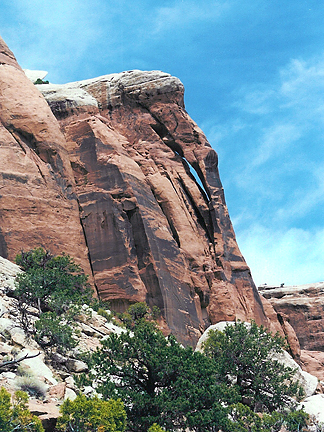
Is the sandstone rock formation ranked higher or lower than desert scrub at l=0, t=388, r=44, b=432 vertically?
higher

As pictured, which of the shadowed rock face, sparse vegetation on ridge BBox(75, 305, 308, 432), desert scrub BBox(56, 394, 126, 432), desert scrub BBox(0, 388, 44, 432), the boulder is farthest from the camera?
the shadowed rock face

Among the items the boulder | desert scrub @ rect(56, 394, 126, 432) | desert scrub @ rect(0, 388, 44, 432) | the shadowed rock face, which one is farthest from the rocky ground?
the shadowed rock face

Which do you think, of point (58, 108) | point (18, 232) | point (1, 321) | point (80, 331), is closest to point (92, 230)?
point (18, 232)

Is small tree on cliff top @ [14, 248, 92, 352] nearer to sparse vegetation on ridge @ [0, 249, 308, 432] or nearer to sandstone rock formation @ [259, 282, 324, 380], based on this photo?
sparse vegetation on ridge @ [0, 249, 308, 432]

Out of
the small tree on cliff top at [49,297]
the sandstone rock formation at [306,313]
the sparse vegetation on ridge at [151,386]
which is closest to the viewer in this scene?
the sparse vegetation on ridge at [151,386]

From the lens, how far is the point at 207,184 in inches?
2112

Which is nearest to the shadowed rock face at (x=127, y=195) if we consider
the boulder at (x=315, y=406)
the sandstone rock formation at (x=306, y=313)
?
the boulder at (x=315, y=406)

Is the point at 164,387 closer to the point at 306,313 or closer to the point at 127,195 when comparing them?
the point at 127,195

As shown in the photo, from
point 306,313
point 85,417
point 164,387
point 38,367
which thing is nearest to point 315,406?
point 164,387

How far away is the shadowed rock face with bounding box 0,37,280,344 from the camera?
137ft

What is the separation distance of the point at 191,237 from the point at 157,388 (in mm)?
26336

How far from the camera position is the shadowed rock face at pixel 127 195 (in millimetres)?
41844

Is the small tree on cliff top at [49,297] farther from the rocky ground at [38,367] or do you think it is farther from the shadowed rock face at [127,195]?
the shadowed rock face at [127,195]

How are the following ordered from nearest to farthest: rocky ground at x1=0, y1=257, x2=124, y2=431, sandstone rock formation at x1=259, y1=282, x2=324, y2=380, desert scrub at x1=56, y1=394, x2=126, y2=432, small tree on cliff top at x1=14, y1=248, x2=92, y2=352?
desert scrub at x1=56, y1=394, x2=126, y2=432 < rocky ground at x1=0, y1=257, x2=124, y2=431 < small tree on cliff top at x1=14, y1=248, x2=92, y2=352 < sandstone rock formation at x1=259, y1=282, x2=324, y2=380
